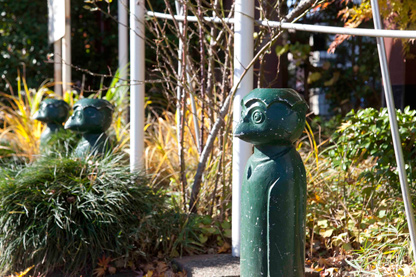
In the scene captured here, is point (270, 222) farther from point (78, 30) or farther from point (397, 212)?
point (78, 30)

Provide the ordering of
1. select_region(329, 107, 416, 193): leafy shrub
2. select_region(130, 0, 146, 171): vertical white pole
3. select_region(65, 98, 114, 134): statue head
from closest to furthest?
select_region(329, 107, 416, 193): leafy shrub
select_region(65, 98, 114, 134): statue head
select_region(130, 0, 146, 171): vertical white pole

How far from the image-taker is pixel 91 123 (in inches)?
161

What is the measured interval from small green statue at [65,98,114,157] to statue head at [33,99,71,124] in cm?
121

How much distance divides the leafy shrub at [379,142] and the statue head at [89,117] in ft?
Result: 6.06

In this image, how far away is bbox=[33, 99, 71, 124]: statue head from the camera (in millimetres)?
5297

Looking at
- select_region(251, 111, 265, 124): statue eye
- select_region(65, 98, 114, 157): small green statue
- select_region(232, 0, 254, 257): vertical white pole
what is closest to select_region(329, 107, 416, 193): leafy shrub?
select_region(232, 0, 254, 257): vertical white pole

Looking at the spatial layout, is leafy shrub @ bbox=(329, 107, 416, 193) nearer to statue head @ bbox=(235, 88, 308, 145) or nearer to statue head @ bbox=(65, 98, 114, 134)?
statue head @ bbox=(235, 88, 308, 145)

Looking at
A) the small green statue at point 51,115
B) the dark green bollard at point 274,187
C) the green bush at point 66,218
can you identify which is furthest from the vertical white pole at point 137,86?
the dark green bollard at point 274,187

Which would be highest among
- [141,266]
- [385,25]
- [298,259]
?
[385,25]

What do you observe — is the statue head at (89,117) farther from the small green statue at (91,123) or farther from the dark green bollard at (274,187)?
the dark green bollard at (274,187)

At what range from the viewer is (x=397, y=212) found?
136 inches

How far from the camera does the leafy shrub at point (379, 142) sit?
3.45 m

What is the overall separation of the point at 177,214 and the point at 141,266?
1.42 ft

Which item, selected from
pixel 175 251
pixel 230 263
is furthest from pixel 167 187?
pixel 230 263
